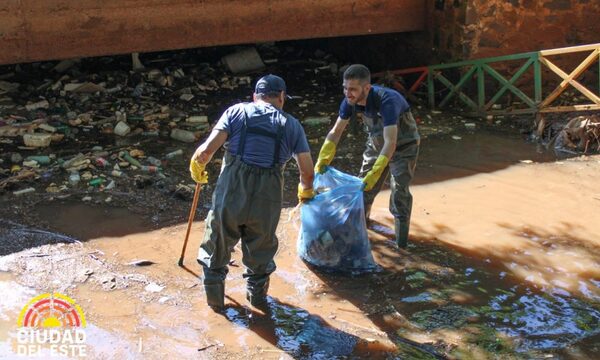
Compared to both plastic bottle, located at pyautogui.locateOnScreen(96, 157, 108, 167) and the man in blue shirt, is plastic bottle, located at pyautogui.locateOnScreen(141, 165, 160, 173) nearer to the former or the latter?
plastic bottle, located at pyautogui.locateOnScreen(96, 157, 108, 167)

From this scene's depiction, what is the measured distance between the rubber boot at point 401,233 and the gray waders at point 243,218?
1.40 meters

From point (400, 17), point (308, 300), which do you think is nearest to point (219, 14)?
point (400, 17)

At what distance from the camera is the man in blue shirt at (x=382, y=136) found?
4812 mm

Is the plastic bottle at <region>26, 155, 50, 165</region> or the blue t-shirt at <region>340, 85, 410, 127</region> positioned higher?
the blue t-shirt at <region>340, 85, 410, 127</region>

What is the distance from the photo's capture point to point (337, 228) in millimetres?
4902

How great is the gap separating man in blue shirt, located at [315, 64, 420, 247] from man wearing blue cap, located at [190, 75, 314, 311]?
73 cm

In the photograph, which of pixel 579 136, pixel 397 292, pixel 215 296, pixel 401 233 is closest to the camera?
pixel 215 296

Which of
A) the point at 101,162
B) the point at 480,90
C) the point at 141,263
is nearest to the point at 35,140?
the point at 101,162

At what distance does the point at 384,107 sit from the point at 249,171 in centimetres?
126

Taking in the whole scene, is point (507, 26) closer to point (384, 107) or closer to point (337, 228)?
point (384, 107)

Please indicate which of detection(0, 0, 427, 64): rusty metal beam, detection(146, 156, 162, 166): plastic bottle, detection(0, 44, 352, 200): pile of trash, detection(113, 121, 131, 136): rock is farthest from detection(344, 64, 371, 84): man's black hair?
detection(0, 0, 427, 64): rusty metal beam

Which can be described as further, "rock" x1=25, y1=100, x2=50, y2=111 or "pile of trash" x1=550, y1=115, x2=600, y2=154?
"rock" x1=25, y1=100, x2=50, y2=111

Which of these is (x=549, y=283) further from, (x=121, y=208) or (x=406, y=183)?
(x=121, y=208)

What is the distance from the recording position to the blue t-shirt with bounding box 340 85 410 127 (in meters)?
4.84
